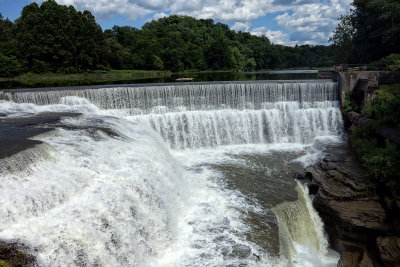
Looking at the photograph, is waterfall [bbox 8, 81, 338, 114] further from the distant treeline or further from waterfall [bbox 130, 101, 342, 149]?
the distant treeline

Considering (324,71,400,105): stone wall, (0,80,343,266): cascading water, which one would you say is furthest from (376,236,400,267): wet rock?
(324,71,400,105): stone wall

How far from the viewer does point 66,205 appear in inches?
233

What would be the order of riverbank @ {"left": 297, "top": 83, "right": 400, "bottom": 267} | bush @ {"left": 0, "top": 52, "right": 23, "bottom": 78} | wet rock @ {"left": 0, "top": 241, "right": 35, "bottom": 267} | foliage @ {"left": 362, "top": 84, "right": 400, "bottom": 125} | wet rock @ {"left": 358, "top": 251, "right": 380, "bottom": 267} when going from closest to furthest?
wet rock @ {"left": 0, "top": 241, "right": 35, "bottom": 267} < wet rock @ {"left": 358, "top": 251, "right": 380, "bottom": 267} < riverbank @ {"left": 297, "top": 83, "right": 400, "bottom": 267} < foliage @ {"left": 362, "top": 84, "right": 400, "bottom": 125} < bush @ {"left": 0, "top": 52, "right": 23, "bottom": 78}

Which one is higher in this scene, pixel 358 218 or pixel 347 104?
pixel 347 104

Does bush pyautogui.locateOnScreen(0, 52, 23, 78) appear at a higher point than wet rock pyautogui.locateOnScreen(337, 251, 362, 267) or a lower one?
higher

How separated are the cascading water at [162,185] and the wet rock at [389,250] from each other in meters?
1.25

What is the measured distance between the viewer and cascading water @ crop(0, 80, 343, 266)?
220 inches

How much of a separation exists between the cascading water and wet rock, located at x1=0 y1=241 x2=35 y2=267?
138 millimetres

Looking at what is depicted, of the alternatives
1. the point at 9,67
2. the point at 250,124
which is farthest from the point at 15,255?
the point at 9,67

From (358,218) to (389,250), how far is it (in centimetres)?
118

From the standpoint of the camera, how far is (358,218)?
762 cm

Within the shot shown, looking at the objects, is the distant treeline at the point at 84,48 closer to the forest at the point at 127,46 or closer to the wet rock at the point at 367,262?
the forest at the point at 127,46

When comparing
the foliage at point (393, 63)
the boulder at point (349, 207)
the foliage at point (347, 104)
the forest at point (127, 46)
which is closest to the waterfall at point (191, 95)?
the foliage at point (347, 104)

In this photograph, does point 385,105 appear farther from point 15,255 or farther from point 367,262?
A: point 15,255
